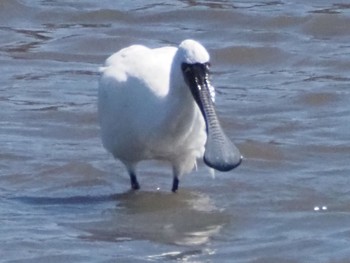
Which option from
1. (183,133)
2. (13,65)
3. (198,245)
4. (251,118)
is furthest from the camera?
(13,65)

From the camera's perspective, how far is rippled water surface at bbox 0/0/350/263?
28.5ft

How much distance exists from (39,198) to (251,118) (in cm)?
248

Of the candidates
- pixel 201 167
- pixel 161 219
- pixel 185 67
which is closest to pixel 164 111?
pixel 185 67

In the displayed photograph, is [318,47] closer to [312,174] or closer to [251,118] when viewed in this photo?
[251,118]

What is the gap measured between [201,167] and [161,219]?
138 cm

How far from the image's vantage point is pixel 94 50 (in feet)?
47.2

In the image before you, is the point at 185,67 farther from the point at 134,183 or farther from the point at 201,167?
the point at 201,167

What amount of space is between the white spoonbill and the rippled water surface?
332 millimetres

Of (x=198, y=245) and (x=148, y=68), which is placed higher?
(x=148, y=68)

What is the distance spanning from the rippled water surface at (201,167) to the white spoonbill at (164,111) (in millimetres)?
332

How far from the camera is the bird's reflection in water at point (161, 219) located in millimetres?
8836

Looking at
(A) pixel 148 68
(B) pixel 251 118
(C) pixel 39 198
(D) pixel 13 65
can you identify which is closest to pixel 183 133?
(A) pixel 148 68

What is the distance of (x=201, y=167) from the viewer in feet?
35.0

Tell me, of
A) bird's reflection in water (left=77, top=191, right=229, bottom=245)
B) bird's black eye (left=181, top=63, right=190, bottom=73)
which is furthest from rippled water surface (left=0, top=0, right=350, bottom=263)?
bird's black eye (left=181, top=63, right=190, bottom=73)
